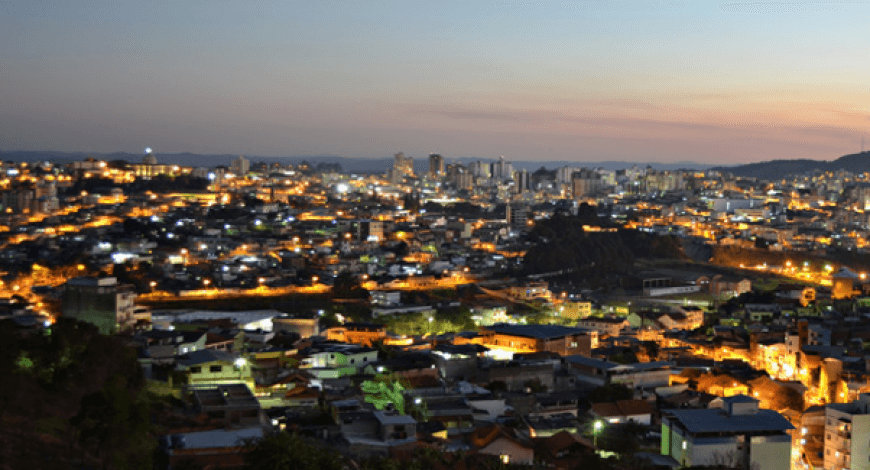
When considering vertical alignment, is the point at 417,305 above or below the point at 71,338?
below

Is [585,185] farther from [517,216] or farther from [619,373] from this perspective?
[619,373]

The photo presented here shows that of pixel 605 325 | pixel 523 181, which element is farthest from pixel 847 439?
pixel 523 181

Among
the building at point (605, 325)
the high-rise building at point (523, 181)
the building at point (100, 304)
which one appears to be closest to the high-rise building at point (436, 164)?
the high-rise building at point (523, 181)

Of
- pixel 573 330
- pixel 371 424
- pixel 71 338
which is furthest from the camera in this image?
pixel 573 330

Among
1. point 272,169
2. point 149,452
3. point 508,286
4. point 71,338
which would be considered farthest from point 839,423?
point 272,169

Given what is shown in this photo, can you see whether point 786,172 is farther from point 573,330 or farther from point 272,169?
point 573,330

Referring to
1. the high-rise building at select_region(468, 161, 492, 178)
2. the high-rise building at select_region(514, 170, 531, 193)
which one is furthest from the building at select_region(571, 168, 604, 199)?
the high-rise building at select_region(468, 161, 492, 178)

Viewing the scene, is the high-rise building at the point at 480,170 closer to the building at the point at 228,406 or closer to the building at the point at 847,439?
the building at the point at 847,439

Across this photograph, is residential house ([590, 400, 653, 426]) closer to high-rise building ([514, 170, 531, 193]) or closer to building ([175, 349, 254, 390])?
building ([175, 349, 254, 390])
